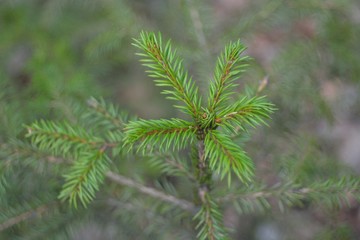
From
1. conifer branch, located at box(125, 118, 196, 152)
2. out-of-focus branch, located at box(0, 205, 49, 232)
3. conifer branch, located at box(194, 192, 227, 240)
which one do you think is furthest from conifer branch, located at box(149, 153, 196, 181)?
out-of-focus branch, located at box(0, 205, 49, 232)

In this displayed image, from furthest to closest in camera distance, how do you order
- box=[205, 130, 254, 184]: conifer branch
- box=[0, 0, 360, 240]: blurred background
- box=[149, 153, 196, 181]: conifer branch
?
box=[0, 0, 360, 240]: blurred background
box=[149, 153, 196, 181]: conifer branch
box=[205, 130, 254, 184]: conifer branch

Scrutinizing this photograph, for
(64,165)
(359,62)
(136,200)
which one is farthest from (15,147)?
(359,62)

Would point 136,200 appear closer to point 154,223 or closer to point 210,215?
point 154,223

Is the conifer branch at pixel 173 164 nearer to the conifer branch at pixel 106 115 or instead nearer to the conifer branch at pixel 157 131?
the conifer branch at pixel 106 115

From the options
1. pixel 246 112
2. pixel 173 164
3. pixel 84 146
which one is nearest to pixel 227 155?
pixel 246 112

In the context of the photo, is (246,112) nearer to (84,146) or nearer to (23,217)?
(84,146)

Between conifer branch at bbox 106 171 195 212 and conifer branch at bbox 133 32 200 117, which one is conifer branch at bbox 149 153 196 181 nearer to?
conifer branch at bbox 106 171 195 212
